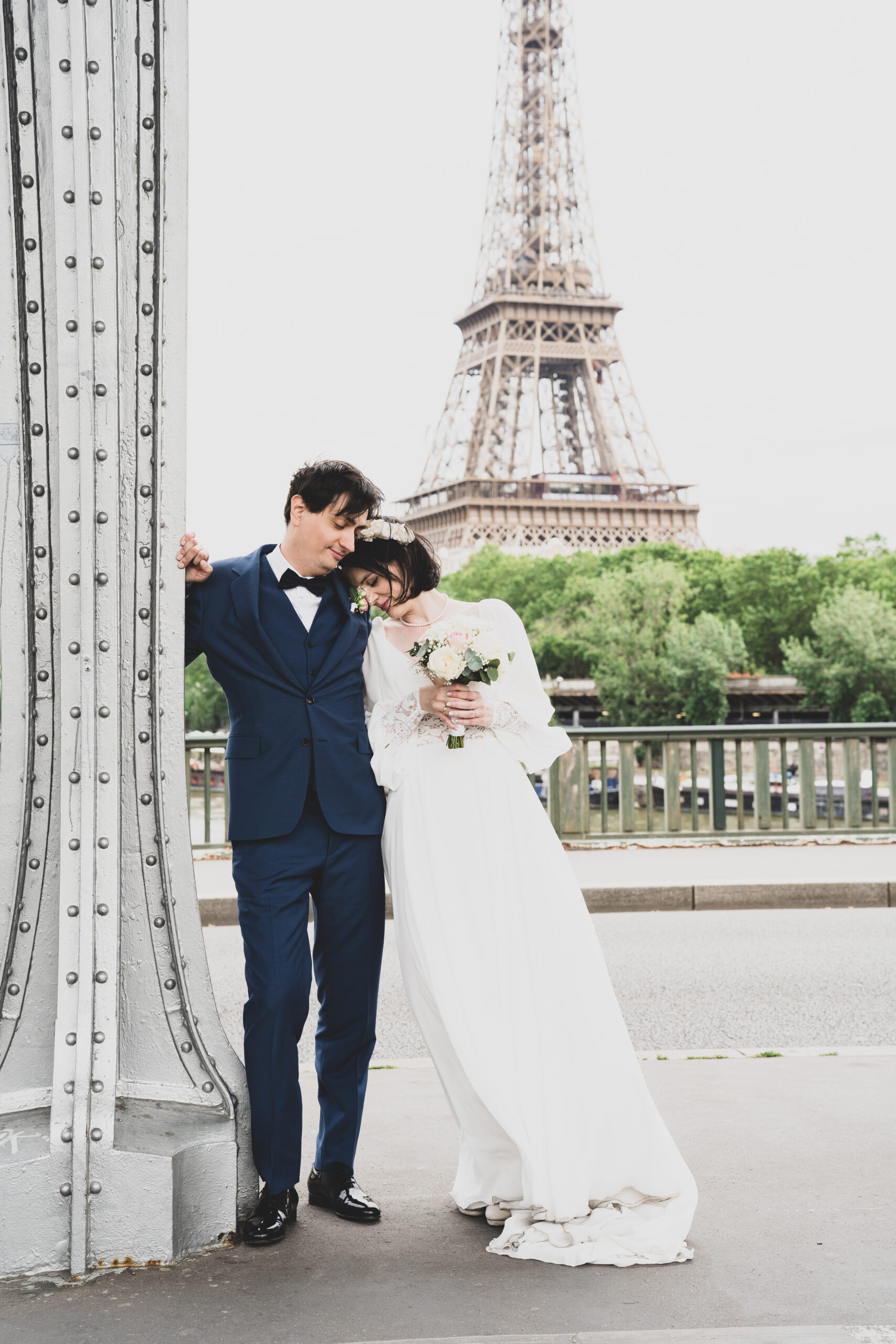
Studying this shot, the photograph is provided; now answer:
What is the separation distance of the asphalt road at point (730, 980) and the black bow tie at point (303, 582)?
2.50 m

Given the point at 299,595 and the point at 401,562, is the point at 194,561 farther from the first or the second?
the point at 401,562

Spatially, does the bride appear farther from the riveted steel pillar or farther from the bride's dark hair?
the riveted steel pillar

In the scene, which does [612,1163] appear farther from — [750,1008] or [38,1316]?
[750,1008]

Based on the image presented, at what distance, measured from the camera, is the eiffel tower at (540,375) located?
2355 inches

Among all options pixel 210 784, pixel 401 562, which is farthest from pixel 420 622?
pixel 210 784

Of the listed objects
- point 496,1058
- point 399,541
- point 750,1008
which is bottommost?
point 750,1008

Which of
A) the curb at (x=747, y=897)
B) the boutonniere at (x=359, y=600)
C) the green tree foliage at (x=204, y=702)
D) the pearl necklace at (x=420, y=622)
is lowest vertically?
the curb at (x=747, y=897)

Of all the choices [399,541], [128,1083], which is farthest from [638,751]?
[128,1083]

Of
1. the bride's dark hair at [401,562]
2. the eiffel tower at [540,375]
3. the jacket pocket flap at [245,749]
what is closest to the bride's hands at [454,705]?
the bride's dark hair at [401,562]

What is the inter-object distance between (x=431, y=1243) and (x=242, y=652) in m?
1.54

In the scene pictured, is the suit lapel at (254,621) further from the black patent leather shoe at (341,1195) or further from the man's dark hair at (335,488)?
the black patent leather shoe at (341,1195)

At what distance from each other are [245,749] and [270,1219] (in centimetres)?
115

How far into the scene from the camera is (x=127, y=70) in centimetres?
294

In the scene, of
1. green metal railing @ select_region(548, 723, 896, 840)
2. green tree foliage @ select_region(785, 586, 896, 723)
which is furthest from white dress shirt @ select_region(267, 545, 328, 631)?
green tree foliage @ select_region(785, 586, 896, 723)
